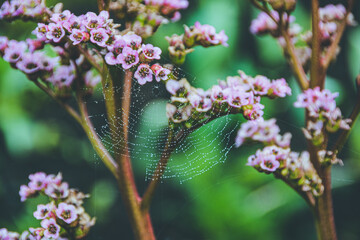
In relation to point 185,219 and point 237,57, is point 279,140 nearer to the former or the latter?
point 185,219

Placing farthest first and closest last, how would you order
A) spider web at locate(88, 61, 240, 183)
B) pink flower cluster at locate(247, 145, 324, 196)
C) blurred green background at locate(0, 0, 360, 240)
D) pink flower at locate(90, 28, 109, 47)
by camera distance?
blurred green background at locate(0, 0, 360, 240) → spider web at locate(88, 61, 240, 183) → pink flower cluster at locate(247, 145, 324, 196) → pink flower at locate(90, 28, 109, 47)

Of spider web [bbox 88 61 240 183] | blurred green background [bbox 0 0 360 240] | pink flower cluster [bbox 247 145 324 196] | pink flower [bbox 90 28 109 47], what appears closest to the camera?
pink flower [bbox 90 28 109 47]

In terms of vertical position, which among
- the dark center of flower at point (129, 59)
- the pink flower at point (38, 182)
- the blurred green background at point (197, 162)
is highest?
the dark center of flower at point (129, 59)

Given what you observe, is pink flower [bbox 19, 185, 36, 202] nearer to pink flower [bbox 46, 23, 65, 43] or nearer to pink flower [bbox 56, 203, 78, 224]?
pink flower [bbox 56, 203, 78, 224]

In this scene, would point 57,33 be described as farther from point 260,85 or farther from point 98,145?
point 260,85

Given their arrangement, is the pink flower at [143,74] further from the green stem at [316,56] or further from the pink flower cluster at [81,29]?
the green stem at [316,56]

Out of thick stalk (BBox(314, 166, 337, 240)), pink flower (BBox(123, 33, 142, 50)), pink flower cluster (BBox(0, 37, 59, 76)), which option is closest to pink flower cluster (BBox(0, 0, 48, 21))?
pink flower cluster (BBox(0, 37, 59, 76))

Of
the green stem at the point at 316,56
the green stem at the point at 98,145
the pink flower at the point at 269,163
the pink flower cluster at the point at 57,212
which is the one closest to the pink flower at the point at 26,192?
the pink flower cluster at the point at 57,212
